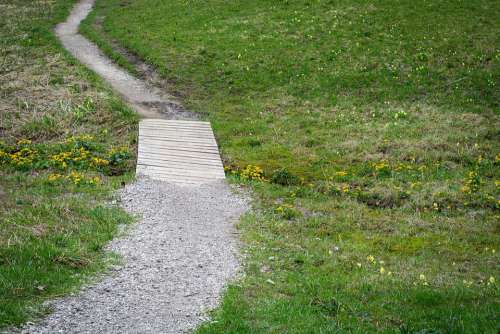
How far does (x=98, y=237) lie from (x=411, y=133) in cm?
1355

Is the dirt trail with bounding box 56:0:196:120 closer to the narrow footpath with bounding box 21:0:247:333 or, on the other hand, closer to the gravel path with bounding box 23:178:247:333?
the narrow footpath with bounding box 21:0:247:333

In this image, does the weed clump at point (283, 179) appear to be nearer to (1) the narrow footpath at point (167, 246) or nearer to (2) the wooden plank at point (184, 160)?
(1) the narrow footpath at point (167, 246)

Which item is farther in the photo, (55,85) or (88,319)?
(55,85)

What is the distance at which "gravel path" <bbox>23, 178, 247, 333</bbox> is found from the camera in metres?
9.88

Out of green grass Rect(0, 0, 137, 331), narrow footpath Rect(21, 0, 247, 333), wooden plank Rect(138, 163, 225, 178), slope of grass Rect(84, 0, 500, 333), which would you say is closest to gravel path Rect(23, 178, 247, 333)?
narrow footpath Rect(21, 0, 247, 333)

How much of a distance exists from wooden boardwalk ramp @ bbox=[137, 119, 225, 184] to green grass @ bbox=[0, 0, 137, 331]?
0.58 m

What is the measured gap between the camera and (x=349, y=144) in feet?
71.1

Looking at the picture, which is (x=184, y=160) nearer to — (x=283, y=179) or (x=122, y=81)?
(x=283, y=179)

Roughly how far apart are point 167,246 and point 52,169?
277 inches

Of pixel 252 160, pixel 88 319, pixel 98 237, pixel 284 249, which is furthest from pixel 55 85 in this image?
pixel 88 319

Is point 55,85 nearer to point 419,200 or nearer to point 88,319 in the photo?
point 419,200

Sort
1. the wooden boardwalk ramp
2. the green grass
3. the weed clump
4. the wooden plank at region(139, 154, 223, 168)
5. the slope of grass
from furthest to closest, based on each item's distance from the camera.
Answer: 1. the wooden plank at region(139, 154, 223, 168)
2. the weed clump
3. the wooden boardwalk ramp
4. the green grass
5. the slope of grass

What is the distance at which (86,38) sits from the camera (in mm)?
35531

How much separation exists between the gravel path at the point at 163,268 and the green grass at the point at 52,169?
50cm
